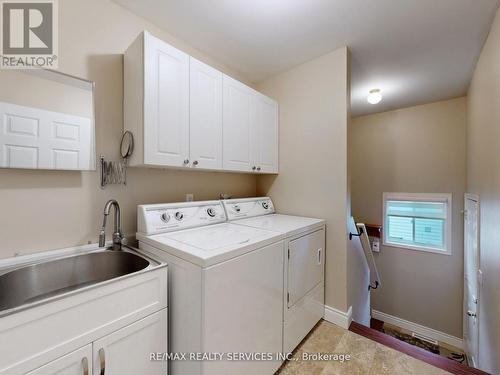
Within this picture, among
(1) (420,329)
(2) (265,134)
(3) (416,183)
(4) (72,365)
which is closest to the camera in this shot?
(4) (72,365)

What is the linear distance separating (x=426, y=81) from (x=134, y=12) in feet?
10.2

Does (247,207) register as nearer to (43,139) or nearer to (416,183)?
(43,139)

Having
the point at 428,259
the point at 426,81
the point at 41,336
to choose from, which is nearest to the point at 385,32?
the point at 426,81

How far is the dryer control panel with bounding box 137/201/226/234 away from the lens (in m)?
1.43

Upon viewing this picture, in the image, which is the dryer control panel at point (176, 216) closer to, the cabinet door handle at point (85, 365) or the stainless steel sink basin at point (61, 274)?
the stainless steel sink basin at point (61, 274)

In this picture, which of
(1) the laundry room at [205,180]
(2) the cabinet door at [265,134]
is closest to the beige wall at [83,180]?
(1) the laundry room at [205,180]

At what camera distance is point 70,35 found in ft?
4.38

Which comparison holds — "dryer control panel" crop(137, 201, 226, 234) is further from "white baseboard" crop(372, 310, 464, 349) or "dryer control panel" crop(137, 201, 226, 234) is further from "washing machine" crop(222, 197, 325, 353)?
"white baseboard" crop(372, 310, 464, 349)

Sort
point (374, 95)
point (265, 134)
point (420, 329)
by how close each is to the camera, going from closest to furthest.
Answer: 1. point (265, 134)
2. point (374, 95)
3. point (420, 329)

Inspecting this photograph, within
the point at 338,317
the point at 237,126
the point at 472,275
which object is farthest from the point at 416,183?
the point at 237,126

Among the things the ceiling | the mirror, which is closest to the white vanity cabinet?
the mirror

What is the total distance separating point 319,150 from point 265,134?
564 millimetres

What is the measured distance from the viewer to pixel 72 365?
0.86 metres

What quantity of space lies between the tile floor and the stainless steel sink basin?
4.09 feet
